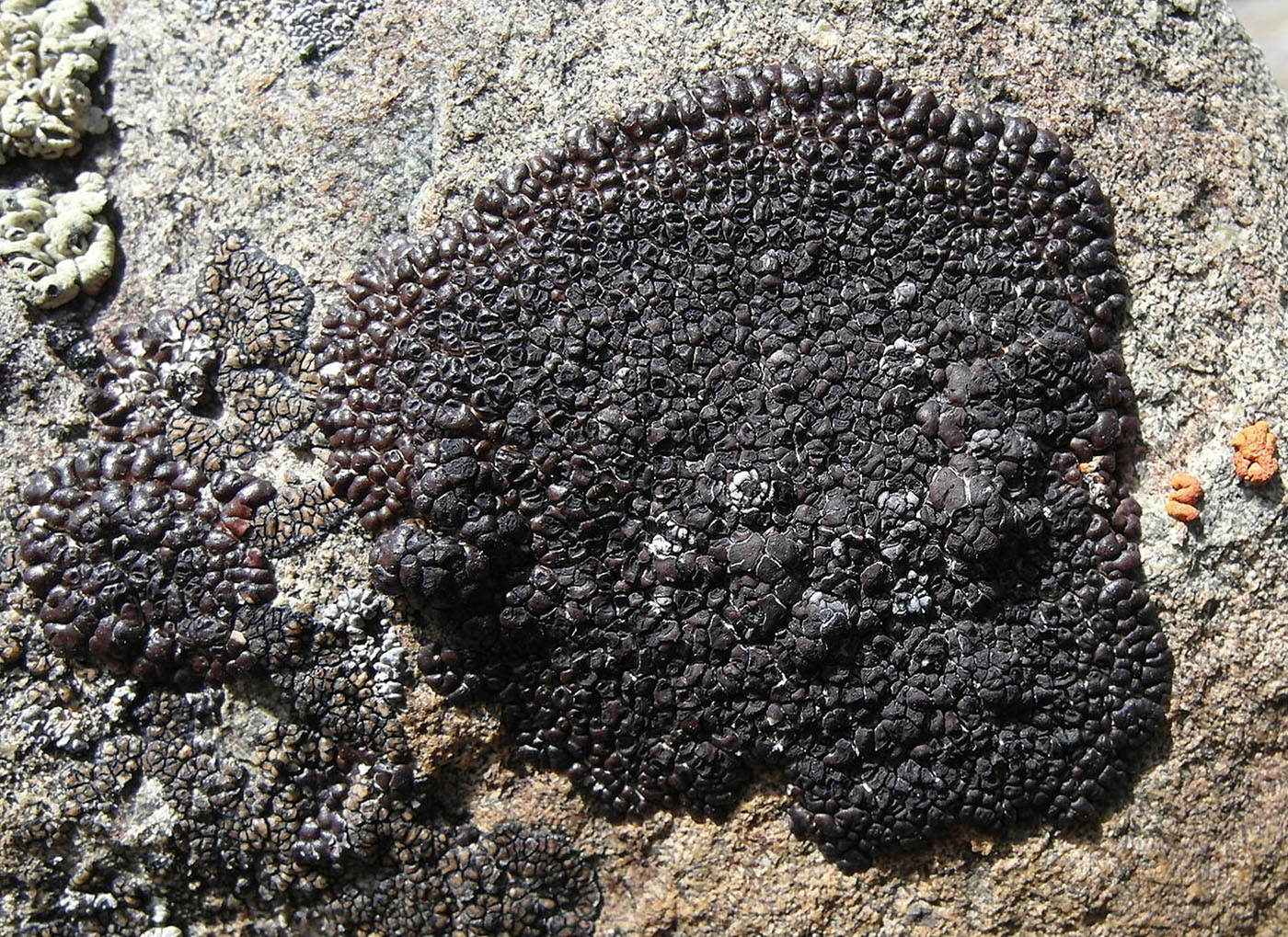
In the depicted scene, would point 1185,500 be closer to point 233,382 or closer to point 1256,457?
point 1256,457

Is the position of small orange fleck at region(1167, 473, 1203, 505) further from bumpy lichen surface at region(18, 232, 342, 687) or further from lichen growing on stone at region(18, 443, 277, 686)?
lichen growing on stone at region(18, 443, 277, 686)

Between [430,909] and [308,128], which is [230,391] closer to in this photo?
[308,128]

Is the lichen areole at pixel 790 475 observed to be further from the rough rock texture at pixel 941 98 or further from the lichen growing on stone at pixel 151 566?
the lichen growing on stone at pixel 151 566

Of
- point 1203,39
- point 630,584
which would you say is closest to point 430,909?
point 630,584

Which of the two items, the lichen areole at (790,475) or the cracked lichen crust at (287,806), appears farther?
the cracked lichen crust at (287,806)

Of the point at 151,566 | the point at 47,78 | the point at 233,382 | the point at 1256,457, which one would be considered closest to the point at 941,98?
the point at 1256,457

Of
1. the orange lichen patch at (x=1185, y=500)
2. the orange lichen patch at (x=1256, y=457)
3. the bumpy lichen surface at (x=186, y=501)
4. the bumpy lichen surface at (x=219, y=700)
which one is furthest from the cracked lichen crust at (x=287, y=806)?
the orange lichen patch at (x=1256, y=457)

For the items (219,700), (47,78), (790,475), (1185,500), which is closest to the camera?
(790,475)
